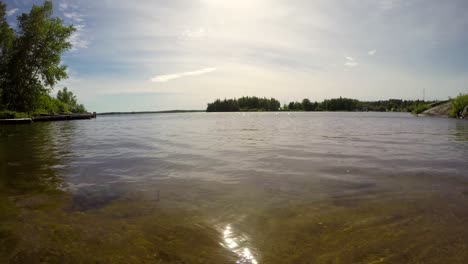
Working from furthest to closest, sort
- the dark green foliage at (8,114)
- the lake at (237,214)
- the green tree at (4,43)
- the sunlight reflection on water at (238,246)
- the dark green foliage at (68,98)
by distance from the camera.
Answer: the dark green foliage at (68,98) < the green tree at (4,43) < the dark green foliage at (8,114) < the lake at (237,214) < the sunlight reflection on water at (238,246)

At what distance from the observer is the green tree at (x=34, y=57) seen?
141ft

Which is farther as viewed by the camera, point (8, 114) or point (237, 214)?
point (8, 114)

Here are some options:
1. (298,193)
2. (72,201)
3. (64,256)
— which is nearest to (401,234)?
(298,193)

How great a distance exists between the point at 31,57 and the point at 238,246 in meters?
53.8

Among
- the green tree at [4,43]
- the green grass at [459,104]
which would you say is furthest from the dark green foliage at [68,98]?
the green grass at [459,104]

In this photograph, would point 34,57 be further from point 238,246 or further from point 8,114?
point 238,246

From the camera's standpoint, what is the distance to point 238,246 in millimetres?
3377

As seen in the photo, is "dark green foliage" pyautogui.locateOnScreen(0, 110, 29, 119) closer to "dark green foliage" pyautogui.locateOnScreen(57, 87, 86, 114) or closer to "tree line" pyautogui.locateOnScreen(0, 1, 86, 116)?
"tree line" pyautogui.locateOnScreen(0, 1, 86, 116)

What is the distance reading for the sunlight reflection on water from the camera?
10.0ft

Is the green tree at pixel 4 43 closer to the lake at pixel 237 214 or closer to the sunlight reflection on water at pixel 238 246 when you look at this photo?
the lake at pixel 237 214

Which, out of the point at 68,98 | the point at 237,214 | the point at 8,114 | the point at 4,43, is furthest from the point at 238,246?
the point at 68,98

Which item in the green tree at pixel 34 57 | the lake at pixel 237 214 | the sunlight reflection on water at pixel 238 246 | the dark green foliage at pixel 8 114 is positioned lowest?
the sunlight reflection on water at pixel 238 246

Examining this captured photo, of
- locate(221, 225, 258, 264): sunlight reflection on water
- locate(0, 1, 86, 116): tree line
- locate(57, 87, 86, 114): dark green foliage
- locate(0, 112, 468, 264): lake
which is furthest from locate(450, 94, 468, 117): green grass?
locate(57, 87, 86, 114): dark green foliage

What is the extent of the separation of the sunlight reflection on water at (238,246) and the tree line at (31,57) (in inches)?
2023
